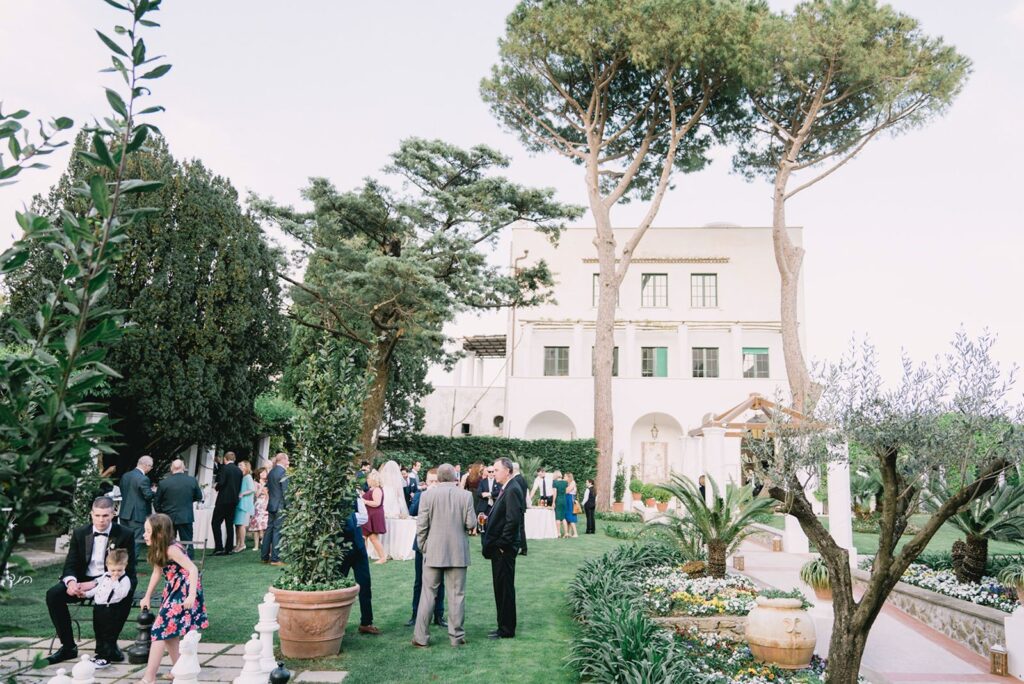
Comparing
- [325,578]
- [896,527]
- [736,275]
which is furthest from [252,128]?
[736,275]

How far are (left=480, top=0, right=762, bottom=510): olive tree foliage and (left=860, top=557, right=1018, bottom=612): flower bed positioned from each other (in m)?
13.8

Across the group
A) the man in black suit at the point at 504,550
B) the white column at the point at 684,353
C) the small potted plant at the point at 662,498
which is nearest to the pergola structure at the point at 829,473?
the man in black suit at the point at 504,550

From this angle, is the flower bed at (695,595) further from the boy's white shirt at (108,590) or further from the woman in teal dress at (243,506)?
the woman in teal dress at (243,506)

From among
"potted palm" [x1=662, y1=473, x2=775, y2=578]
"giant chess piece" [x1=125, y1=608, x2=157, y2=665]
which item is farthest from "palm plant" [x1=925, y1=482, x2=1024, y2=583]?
"giant chess piece" [x1=125, y1=608, x2=157, y2=665]

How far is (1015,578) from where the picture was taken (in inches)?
314

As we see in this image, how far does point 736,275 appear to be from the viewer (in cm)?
3158

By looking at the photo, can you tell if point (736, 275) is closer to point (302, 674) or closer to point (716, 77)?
point (716, 77)

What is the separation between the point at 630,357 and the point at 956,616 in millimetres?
22246

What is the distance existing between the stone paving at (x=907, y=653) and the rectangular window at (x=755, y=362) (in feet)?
68.4

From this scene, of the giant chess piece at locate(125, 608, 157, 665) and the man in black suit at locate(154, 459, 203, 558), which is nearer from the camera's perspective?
the giant chess piece at locate(125, 608, 157, 665)

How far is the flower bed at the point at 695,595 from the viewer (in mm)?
8234

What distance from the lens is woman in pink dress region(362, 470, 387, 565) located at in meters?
11.3

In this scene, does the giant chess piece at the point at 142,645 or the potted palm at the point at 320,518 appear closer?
the giant chess piece at the point at 142,645

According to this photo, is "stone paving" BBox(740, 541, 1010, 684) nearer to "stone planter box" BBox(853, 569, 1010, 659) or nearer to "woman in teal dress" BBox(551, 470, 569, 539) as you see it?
"stone planter box" BBox(853, 569, 1010, 659)
